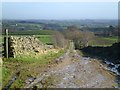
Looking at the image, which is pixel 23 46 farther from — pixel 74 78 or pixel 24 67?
pixel 74 78

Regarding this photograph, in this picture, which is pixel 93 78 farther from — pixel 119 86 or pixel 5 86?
pixel 5 86

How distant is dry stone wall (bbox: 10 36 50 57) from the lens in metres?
17.9

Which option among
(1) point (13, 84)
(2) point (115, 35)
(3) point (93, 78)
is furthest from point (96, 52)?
(2) point (115, 35)

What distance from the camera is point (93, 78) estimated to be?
12992 mm

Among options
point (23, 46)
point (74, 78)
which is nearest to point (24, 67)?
point (23, 46)

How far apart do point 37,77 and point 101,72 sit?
338 centimetres

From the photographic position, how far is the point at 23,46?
18906 mm

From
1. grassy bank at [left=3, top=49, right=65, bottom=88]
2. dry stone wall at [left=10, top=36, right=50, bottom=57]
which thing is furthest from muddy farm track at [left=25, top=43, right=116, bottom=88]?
dry stone wall at [left=10, top=36, right=50, bottom=57]

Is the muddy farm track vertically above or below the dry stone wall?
below

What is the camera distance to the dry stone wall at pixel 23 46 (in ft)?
58.8

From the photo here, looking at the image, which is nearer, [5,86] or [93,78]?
[5,86]

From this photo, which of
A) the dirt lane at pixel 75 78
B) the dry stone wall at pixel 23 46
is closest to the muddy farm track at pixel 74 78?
the dirt lane at pixel 75 78

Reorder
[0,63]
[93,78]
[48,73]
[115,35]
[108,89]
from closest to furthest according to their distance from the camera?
[108,89]
[93,78]
[48,73]
[0,63]
[115,35]

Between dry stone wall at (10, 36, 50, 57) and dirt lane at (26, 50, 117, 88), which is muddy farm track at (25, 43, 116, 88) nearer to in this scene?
dirt lane at (26, 50, 117, 88)
